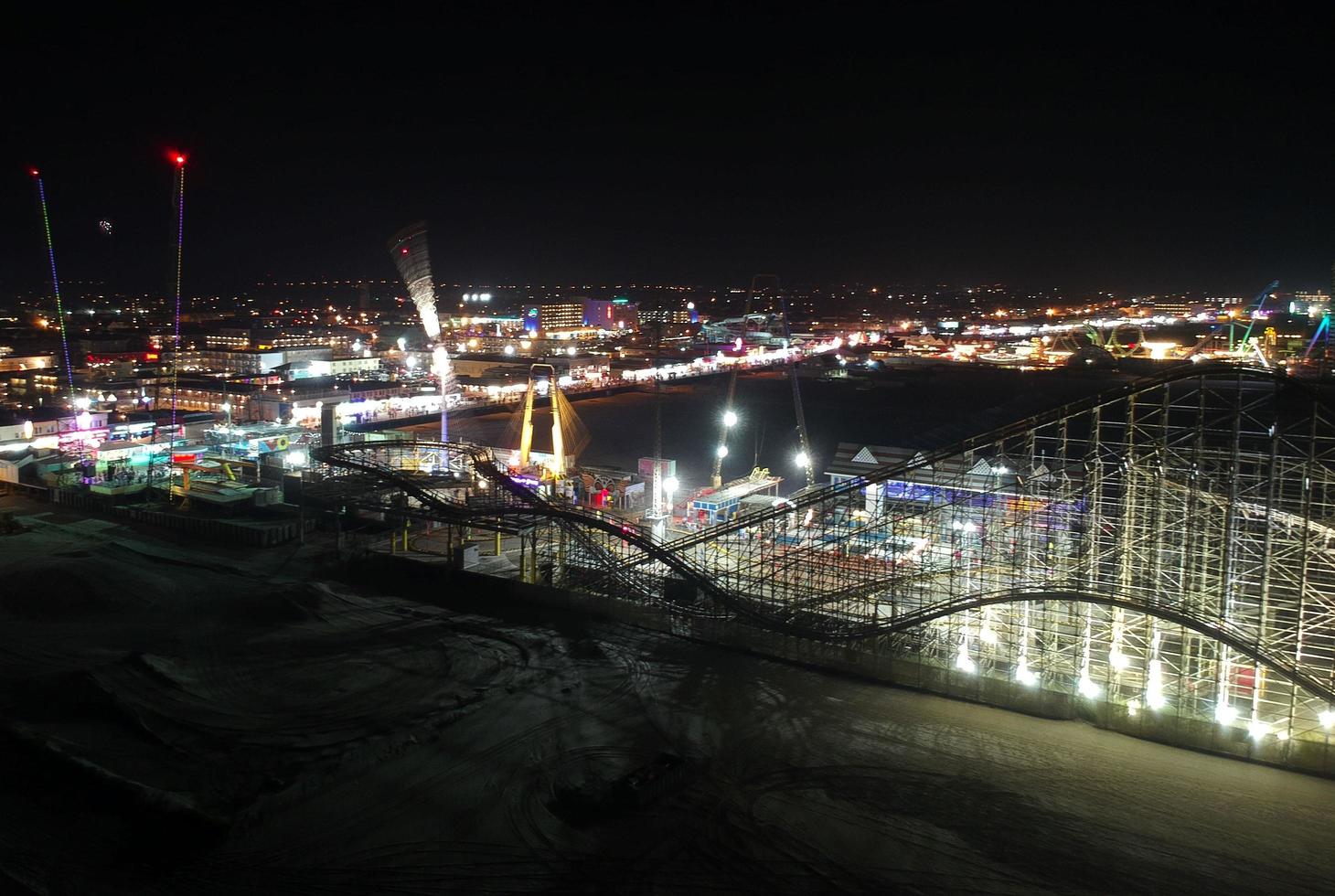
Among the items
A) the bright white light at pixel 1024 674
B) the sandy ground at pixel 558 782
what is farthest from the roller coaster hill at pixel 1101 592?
the sandy ground at pixel 558 782

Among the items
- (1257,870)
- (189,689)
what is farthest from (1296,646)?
(189,689)

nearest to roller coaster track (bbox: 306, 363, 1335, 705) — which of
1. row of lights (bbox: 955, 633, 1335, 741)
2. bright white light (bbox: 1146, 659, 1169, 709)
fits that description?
row of lights (bbox: 955, 633, 1335, 741)

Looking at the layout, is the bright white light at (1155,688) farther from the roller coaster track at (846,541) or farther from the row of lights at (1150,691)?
the roller coaster track at (846,541)

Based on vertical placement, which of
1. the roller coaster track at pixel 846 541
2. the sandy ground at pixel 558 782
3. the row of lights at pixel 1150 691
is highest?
the roller coaster track at pixel 846 541

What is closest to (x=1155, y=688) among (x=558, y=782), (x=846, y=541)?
(x=846, y=541)

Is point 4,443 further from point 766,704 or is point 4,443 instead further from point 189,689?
point 766,704

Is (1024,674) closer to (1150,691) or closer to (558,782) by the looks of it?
(1150,691)

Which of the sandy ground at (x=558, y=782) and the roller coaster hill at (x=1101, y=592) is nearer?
the sandy ground at (x=558, y=782)
